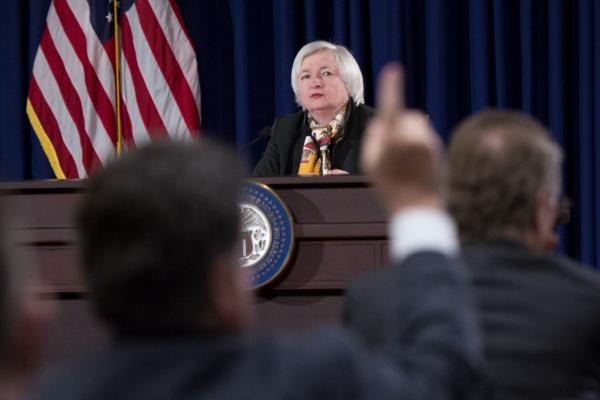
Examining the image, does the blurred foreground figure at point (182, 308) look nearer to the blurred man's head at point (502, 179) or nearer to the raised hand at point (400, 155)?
the raised hand at point (400, 155)

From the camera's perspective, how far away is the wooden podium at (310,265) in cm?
302

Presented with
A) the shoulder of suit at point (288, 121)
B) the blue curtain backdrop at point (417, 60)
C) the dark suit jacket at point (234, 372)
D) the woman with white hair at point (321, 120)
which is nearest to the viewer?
the dark suit jacket at point (234, 372)

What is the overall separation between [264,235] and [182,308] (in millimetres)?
2083

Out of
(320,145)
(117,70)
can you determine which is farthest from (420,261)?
(117,70)

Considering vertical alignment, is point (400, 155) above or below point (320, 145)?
below

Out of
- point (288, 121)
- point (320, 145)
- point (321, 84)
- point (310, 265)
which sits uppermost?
point (321, 84)

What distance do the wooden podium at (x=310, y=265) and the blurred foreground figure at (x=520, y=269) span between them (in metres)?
1.67

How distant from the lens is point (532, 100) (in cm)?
538


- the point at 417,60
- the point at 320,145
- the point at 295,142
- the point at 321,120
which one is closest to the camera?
the point at 320,145

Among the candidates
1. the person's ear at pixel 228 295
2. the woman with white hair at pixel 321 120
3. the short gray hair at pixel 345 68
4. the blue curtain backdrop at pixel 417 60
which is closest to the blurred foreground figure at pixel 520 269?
the person's ear at pixel 228 295

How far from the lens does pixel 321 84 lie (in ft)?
14.5

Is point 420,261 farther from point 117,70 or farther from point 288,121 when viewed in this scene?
point 117,70

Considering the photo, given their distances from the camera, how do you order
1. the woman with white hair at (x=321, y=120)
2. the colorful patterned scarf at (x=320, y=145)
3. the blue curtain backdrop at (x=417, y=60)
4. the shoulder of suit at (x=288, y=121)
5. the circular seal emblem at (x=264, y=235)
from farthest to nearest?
1. the blue curtain backdrop at (x=417, y=60)
2. the shoulder of suit at (x=288, y=121)
3. the woman with white hair at (x=321, y=120)
4. the colorful patterned scarf at (x=320, y=145)
5. the circular seal emblem at (x=264, y=235)

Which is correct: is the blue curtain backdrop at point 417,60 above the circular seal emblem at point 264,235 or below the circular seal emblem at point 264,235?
above
